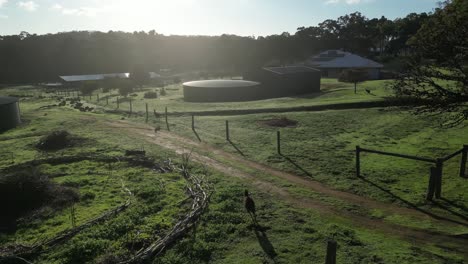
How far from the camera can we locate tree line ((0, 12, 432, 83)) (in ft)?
394

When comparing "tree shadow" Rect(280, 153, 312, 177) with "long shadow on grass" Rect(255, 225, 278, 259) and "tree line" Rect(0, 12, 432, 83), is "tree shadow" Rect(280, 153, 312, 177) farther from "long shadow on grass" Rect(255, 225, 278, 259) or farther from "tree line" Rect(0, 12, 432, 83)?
"tree line" Rect(0, 12, 432, 83)

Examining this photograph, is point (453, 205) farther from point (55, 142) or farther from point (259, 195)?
point (55, 142)

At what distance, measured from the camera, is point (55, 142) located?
86.6 feet

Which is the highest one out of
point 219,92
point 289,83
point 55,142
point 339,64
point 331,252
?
point 339,64

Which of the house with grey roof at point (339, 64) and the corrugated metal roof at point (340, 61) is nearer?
the house with grey roof at point (339, 64)

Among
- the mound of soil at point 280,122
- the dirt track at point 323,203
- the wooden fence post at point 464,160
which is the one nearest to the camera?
the dirt track at point 323,203

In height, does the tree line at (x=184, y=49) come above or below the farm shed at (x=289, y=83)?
above

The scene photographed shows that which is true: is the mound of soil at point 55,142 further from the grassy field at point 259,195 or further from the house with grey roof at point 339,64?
the house with grey roof at point 339,64

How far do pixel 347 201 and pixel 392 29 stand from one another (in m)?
117

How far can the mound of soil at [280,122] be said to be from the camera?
31281 mm

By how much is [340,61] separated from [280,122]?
67272 millimetres

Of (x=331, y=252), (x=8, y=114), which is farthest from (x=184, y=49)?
(x=331, y=252)

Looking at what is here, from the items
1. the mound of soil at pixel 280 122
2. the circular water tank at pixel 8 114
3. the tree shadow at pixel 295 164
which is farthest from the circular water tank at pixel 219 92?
the tree shadow at pixel 295 164

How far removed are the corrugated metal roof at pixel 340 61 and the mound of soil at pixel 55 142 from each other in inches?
2960
